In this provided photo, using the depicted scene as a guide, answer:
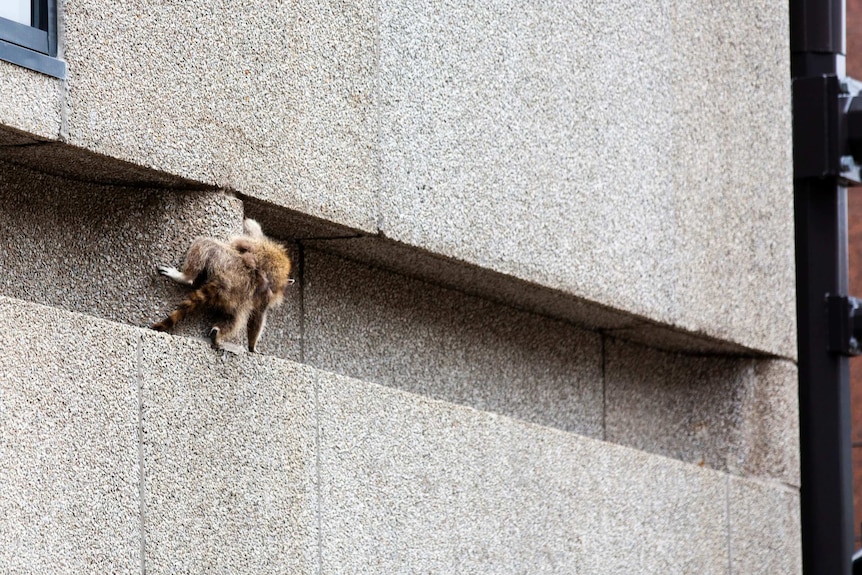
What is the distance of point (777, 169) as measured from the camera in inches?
352

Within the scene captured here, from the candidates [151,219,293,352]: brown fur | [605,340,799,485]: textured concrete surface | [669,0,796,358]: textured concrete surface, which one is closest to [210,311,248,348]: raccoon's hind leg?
[151,219,293,352]: brown fur

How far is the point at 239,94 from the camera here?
5387 mm

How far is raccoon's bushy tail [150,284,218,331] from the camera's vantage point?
5109 millimetres

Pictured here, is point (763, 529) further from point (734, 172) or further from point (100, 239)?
point (100, 239)

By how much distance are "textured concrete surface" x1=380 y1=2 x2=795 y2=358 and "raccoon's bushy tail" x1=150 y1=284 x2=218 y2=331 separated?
3.65 feet

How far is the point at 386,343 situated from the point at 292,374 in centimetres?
121

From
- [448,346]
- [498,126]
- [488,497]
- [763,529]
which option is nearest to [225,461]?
[488,497]

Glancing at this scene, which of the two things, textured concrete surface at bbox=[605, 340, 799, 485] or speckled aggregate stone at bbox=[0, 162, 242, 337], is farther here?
textured concrete surface at bbox=[605, 340, 799, 485]

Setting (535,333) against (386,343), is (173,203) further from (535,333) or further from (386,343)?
(535,333)

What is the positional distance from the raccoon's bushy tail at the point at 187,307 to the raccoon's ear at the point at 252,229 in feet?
1.18

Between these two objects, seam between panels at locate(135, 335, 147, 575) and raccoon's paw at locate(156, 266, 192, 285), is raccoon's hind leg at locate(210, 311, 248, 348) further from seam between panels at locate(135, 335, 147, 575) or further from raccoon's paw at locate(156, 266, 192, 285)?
seam between panels at locate(135, 335, 147, 575)

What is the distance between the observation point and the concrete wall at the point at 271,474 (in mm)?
4484

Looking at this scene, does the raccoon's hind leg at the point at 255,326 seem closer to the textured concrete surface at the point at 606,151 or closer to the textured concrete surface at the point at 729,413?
the textured concrete surface at the point at 606,151

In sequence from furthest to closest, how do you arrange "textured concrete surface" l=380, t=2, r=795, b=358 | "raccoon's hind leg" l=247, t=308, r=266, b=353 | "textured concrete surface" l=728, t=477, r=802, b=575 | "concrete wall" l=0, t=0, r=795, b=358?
1. "textured concrete surface" l=728, t=477, r=802, b=575
2. "textured concrete surface" l=380, t=2, r=795, b=358
3. "raccoon's hind leg" l=247, t=308, r=266, b=353
4. "concrete wall" l=0, t=0, r=795, b=358
